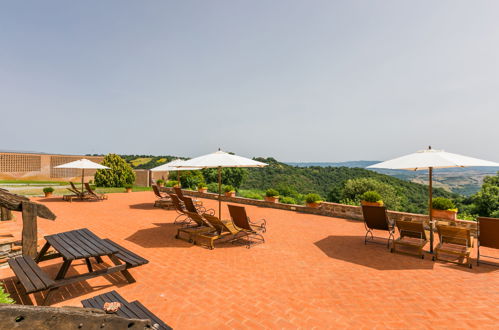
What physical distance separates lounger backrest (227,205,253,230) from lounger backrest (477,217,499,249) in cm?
519

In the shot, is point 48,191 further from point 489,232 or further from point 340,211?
point 489,232

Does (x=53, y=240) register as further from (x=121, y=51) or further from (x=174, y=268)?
(x=121, y=51)

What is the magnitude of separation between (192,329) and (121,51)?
17261 millimetres

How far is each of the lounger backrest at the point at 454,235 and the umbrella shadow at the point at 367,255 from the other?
67cm

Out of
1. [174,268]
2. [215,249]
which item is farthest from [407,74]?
[174,268]

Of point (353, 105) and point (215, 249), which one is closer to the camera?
point (215, 249)

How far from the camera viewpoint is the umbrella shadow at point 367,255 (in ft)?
16.9

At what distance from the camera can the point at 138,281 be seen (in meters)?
4.28

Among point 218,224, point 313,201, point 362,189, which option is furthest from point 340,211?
point 362,189

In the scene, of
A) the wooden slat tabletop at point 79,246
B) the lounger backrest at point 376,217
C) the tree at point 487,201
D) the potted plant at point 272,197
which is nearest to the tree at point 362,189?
the tree at point 487,201

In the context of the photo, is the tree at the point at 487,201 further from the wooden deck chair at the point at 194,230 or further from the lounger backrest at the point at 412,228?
the wooden deck chair at the point at 194,230

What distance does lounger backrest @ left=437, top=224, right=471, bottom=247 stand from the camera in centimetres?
532

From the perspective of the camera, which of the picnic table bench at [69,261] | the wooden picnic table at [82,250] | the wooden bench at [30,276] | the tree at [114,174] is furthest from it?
the tree at [114,174]

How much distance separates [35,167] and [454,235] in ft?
114
